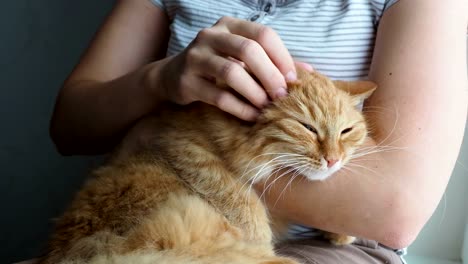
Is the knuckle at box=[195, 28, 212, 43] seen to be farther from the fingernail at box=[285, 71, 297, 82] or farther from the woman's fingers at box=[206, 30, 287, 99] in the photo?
the fingernail at box=[285, 71, 297, 82]

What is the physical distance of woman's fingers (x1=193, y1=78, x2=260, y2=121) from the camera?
91 centimetres

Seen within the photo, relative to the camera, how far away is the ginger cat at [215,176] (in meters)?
0.88

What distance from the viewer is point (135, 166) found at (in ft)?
3.30

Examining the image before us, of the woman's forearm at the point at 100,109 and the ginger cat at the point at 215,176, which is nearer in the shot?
the ginger cat at the point at 215,176

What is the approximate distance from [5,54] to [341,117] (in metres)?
1.36

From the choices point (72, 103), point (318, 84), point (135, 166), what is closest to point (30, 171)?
point (72, 103)

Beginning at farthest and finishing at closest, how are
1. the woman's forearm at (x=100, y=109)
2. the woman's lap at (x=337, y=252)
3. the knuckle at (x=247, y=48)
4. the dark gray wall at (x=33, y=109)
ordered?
the dark gray wall at (x=33, y=109) < the woman's forearm at (x=100, y=109) < the woman's lap at (x=337, y=252) < the knuckle at (x=247, y=48)

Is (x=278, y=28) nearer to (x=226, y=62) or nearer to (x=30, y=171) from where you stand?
(x=226, y=62)

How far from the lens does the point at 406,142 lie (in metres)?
0.95

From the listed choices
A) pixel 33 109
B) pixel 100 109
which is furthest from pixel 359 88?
pixel 33 109

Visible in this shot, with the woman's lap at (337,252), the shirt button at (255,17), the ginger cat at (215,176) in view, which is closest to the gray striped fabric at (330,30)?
the shirt button at (255,17)

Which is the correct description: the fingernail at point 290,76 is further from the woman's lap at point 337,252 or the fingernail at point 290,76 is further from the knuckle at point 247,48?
the woman's lap at point 337,252

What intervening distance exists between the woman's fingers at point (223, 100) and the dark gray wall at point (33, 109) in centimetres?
102

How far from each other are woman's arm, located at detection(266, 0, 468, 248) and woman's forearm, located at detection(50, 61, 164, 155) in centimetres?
34
